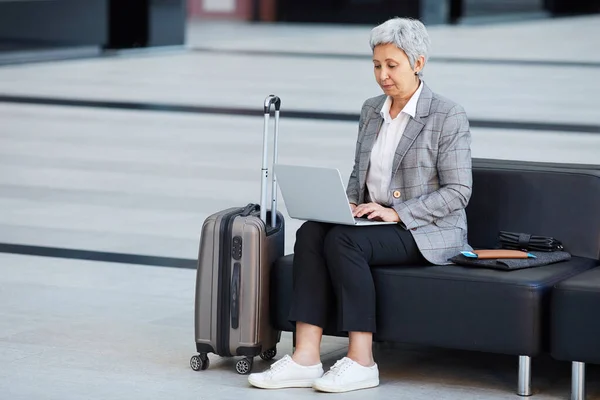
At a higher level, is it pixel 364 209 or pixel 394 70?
pixel 394 70

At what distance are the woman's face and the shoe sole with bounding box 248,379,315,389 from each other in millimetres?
1066

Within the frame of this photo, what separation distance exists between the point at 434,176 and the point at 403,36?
53 cm

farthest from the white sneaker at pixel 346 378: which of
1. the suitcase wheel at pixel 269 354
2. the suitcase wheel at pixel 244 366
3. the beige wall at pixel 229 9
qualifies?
the beige wall at pixel 229 9

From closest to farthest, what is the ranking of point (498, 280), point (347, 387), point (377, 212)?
point (498, 280)
point (347, 387)
point (377, 212)

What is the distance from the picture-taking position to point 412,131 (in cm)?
489

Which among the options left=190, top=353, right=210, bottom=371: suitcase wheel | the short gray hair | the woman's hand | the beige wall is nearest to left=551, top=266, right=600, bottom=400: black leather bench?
the woman's hand

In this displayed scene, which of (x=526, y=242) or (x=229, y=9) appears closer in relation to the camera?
(x=526, y=242)

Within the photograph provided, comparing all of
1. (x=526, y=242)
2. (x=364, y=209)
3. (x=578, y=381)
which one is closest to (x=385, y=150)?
(x=364, y=209)

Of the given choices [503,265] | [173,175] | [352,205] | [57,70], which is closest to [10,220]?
[173,175]

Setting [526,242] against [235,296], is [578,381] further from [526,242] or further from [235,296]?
[235,296]

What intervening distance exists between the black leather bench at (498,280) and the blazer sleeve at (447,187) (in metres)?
0.20

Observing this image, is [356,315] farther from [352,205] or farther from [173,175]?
[173,175]

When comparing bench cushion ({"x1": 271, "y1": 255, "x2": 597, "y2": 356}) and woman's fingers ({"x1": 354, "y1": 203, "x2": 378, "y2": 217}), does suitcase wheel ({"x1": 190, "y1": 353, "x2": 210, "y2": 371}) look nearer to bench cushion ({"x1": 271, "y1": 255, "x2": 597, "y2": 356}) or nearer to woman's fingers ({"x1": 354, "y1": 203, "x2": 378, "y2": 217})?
bench cushion ({"x1": 271, "y1": 255, "x2": 597, "y2": 356})

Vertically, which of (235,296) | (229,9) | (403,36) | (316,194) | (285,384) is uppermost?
(229,9)
